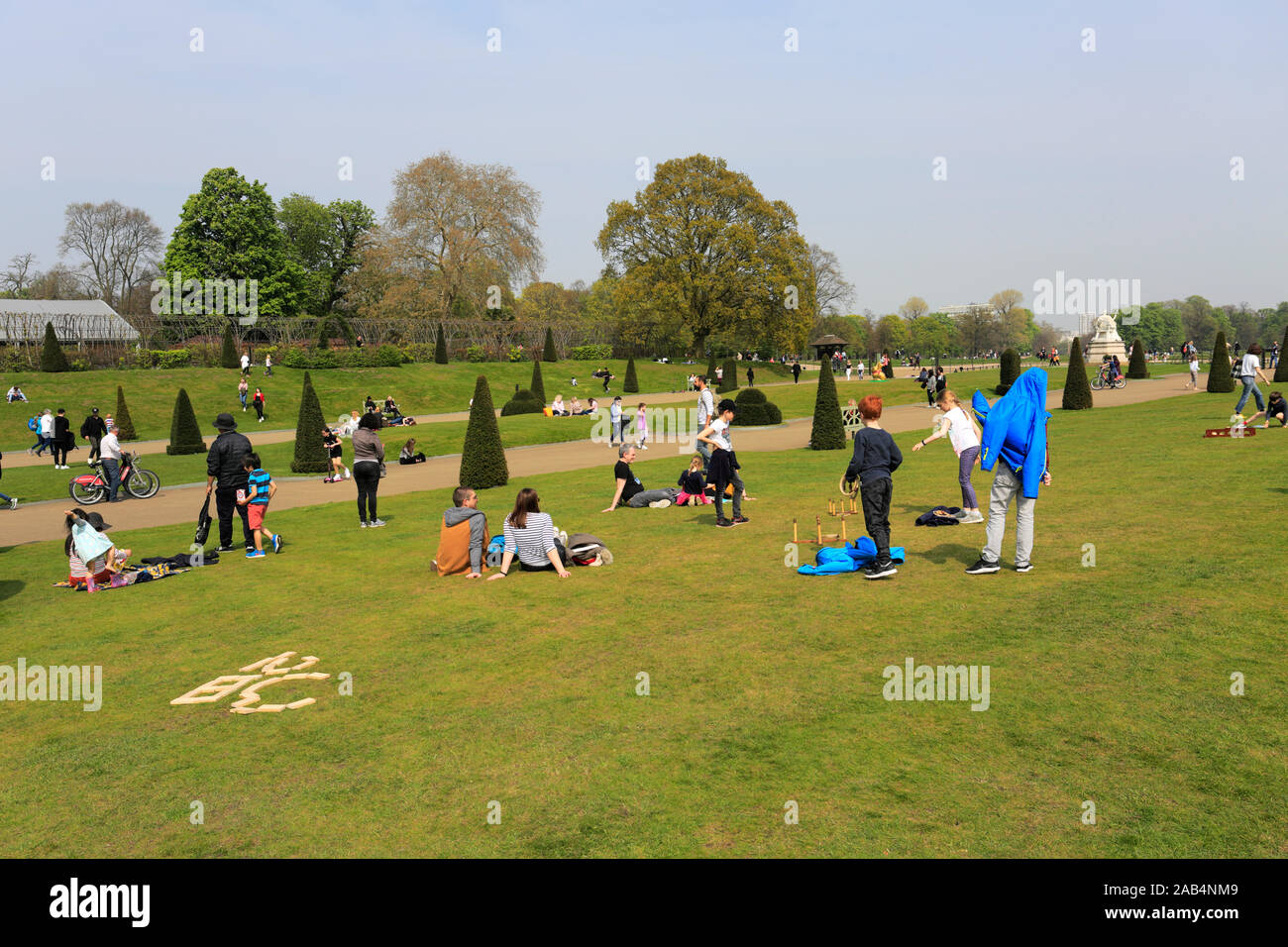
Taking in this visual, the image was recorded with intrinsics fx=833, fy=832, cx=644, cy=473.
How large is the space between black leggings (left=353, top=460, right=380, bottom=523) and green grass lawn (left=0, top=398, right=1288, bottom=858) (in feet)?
9.58

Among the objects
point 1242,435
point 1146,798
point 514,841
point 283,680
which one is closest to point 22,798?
point 283,680

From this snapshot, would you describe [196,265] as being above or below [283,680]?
above

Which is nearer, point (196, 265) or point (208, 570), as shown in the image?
point (208, 570)

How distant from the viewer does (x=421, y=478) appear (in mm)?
23219

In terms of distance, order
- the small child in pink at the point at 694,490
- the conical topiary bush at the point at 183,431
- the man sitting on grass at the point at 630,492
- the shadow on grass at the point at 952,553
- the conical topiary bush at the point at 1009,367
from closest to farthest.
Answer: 1. the shadow on grass at the point at 952,553
2. the man sitting on grass at the point at 630,492
3. the small child in pink at the point at 694,490
4. the conical topiary bush at the point at 183,431
5. the conical topiary bush at the point at 1009,367

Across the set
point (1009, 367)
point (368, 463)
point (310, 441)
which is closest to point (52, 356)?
point (310, 441)

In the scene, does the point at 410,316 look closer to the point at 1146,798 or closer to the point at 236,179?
the point at 236,179

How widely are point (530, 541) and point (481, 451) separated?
952 cm

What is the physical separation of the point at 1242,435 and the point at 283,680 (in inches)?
823

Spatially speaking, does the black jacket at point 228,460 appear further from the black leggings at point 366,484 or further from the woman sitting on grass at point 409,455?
the woman sitting on grass at point 409,455

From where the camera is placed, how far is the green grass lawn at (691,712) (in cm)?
474

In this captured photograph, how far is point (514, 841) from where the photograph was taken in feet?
15.2

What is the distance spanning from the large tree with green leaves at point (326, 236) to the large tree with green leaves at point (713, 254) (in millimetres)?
32091

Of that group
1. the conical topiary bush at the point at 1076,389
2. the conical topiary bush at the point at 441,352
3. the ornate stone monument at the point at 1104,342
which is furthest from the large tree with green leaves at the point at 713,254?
the conical topiary bush at the point at 1076,389
